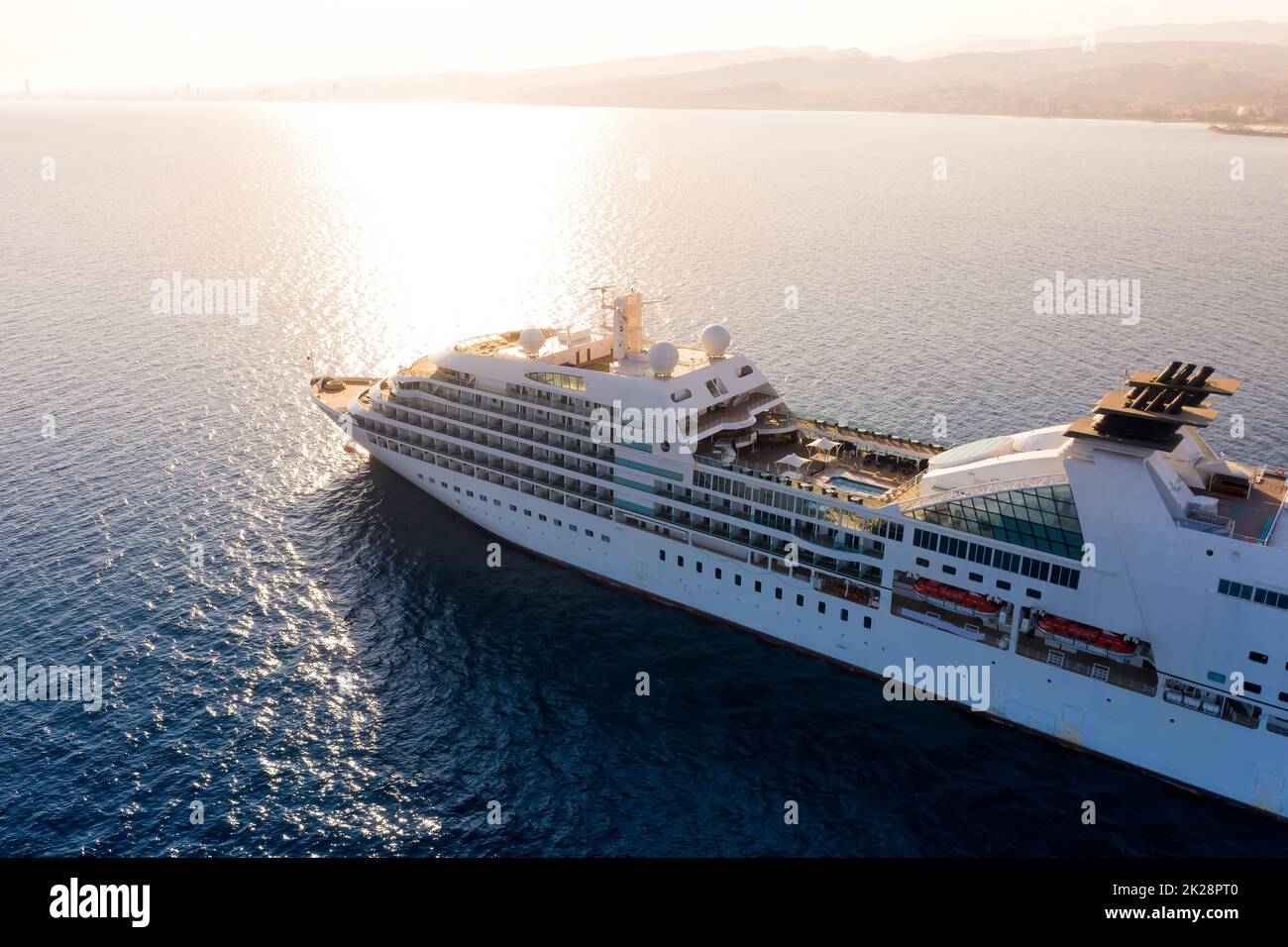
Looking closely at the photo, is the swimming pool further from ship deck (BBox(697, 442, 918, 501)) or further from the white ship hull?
the white ship hull

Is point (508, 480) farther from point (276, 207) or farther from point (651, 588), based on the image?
point (276, 207)

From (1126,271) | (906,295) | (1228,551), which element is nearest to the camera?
(1228,551)

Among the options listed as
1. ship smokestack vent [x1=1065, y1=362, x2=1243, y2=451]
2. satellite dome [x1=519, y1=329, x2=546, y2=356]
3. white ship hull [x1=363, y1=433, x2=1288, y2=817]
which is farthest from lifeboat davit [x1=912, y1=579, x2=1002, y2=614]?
satellite dome [x1=519, y1=329, x2=546, y2=356]

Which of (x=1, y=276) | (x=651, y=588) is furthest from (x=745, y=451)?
(x=1, y=276)

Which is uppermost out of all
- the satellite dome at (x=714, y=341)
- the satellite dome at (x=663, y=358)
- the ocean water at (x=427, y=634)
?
the satellite dome at (x=714, y=341)

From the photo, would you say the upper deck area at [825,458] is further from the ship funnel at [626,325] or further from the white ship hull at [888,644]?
the ship funnel at [626,325]

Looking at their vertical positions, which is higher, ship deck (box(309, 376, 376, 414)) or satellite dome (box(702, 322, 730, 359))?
satellite dome (box(702, 322, 730, 359))

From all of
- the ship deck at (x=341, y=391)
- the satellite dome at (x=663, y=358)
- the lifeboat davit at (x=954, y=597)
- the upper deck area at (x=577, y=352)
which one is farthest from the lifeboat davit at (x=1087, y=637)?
the ship deck at (x=341, y=391)
